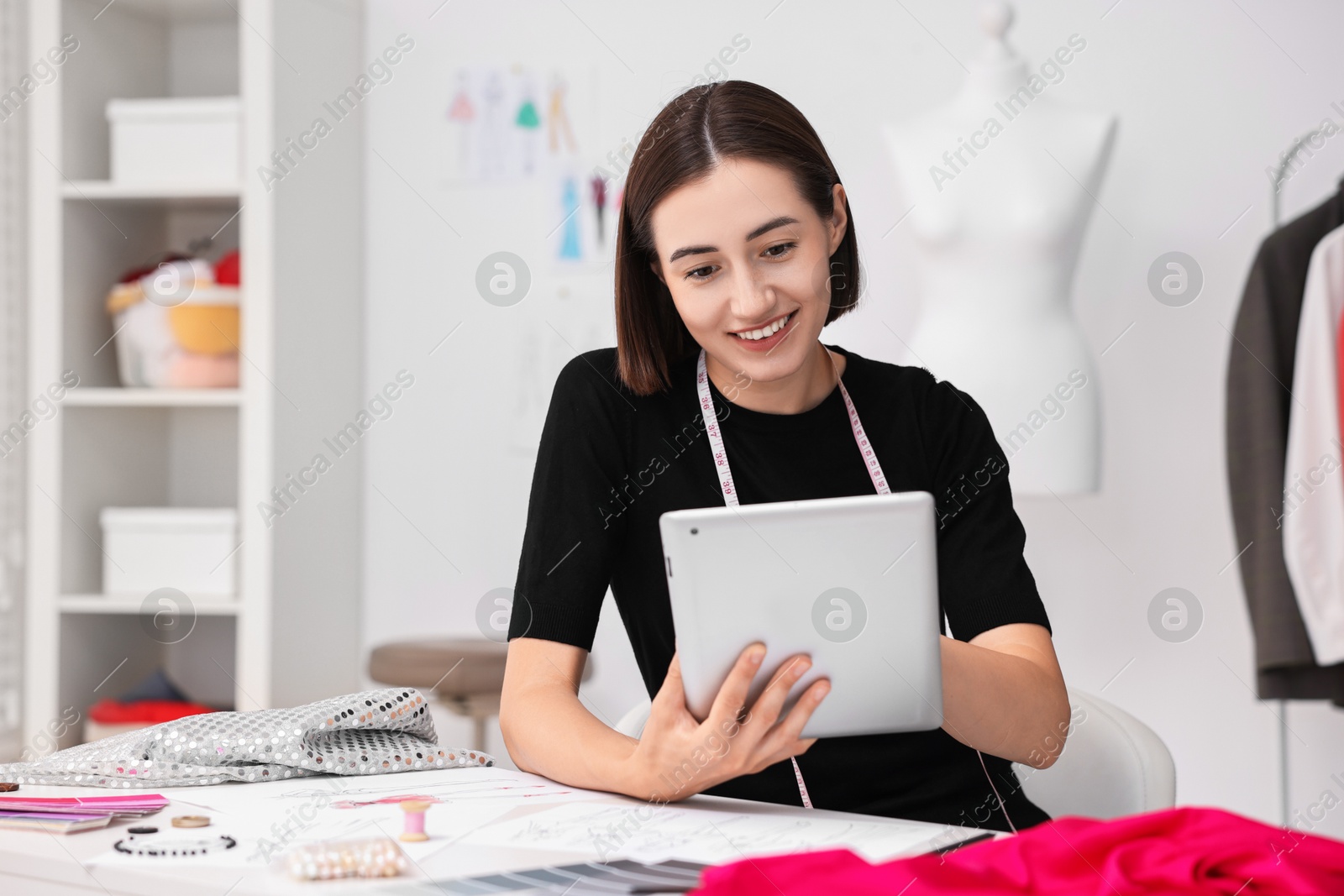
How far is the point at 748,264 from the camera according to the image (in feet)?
3.82

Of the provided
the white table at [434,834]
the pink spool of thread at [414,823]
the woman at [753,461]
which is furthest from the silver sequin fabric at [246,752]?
the pink spool of thread at [414,823]

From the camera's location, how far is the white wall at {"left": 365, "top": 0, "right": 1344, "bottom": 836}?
2359mm

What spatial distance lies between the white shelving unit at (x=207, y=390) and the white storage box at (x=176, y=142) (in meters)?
A: 0.04

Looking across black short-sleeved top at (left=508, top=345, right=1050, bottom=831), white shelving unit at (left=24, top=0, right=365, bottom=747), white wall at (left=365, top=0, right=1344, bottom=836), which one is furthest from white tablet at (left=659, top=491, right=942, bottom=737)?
white shelving unit at (left=24, top=0, right=365, bottom=747)

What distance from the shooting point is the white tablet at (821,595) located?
2.61 ft

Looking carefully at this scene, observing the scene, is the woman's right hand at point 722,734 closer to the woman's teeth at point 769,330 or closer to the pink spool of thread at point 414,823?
the pink spool of thread at point 414,823

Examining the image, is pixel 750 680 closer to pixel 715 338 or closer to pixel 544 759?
pixel 544 759

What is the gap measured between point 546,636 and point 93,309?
1918mm

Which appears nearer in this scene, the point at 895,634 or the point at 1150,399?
the point at 895,634

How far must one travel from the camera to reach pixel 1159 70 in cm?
238

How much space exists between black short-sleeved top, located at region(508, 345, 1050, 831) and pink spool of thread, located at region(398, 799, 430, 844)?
333 mm

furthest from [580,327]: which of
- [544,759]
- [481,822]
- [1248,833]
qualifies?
[1248,833]

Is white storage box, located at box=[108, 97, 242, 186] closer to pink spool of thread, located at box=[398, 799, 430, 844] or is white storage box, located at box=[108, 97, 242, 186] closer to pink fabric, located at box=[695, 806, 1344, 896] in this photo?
pink spool of thread, located at box=[398, 799, 430, 844]

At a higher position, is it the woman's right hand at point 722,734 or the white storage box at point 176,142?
the white storage box at point 176,142
